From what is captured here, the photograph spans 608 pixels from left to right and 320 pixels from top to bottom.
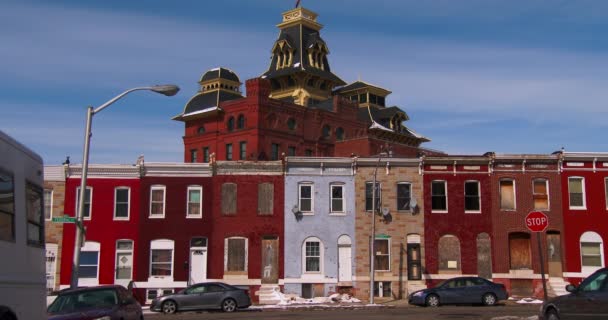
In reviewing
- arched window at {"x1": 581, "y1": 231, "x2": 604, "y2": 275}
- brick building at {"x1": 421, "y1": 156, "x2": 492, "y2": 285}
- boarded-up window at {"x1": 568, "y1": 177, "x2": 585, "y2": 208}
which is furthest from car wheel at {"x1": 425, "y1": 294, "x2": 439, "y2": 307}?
boarded-up window at {"x1": 568, "y1": 177, "x2": 585, "y2": 208}

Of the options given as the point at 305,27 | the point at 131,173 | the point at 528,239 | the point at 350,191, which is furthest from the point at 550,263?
the point at 305,27

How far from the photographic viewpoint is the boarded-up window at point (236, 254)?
41.4 meters

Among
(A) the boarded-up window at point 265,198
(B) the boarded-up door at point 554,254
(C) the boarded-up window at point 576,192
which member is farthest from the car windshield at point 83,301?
(C) the boarded-up window at point 576,192

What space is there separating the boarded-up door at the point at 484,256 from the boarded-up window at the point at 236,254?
13.8 metres

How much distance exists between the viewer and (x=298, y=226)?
41844 millimetres

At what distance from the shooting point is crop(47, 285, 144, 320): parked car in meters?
16.2

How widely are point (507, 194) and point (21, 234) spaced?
3583 cm

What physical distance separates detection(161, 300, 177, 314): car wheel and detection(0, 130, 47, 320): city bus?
67.8ft

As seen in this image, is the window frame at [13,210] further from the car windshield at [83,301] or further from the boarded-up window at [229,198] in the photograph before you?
the boarded-up window at [229,198]

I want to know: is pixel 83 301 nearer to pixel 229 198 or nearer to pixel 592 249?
pixel 229 198

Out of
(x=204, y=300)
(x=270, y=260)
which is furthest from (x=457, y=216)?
(x=204, y=300)

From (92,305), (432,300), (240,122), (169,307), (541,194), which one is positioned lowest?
(169,307)

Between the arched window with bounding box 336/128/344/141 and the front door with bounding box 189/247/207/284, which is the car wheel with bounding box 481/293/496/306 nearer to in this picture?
the front door with bounding box 189/247/207/284

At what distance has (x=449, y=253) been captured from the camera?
4184 cm
